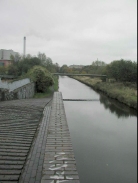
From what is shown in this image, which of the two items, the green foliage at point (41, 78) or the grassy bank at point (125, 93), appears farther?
the green foliage at point (41, 78)

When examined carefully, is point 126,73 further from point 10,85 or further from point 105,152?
point 105,152

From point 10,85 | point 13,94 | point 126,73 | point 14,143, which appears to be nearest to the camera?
point 14,143

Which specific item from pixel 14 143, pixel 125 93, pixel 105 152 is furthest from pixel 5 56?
pixel 14 143

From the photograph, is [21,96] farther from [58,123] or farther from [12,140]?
[12,140]

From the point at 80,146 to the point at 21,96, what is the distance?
7.24m

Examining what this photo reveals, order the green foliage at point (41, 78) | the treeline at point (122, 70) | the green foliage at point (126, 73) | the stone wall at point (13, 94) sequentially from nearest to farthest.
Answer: the stone wall at point (13, 94) < the green foliage at point (126, 73) < the treeline at point (122, 70) < the green foliage at point (41, 78)

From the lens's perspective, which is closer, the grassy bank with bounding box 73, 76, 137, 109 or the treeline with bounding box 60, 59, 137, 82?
the grassy bank with bounding box 73, 76, 137, 109

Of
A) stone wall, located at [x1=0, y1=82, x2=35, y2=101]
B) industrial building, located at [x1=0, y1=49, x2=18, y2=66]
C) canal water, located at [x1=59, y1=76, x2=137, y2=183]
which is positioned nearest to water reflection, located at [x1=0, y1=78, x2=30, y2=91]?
stone wall, located at [x1=0, y1=82, x2=35, y2=101]

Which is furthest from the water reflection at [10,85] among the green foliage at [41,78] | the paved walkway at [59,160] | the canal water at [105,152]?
the green foliage at [41,78]

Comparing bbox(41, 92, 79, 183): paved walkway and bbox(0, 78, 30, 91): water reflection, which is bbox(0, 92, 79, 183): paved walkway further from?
bbox(0, 78, 30, 91): water reflection

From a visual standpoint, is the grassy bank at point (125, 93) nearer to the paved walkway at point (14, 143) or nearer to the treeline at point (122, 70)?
the treeline at point (122, 70)

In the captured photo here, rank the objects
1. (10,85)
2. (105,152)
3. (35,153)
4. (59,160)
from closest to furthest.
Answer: (59,160) → (35,153) → (105,152) → (10,85)

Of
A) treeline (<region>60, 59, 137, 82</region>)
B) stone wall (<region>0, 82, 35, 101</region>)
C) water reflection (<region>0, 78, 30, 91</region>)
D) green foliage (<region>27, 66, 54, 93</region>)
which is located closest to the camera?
stone wall (<region>0, 82, 35, 101</region>)

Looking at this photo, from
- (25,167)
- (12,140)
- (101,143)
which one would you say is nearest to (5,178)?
(25,167)
